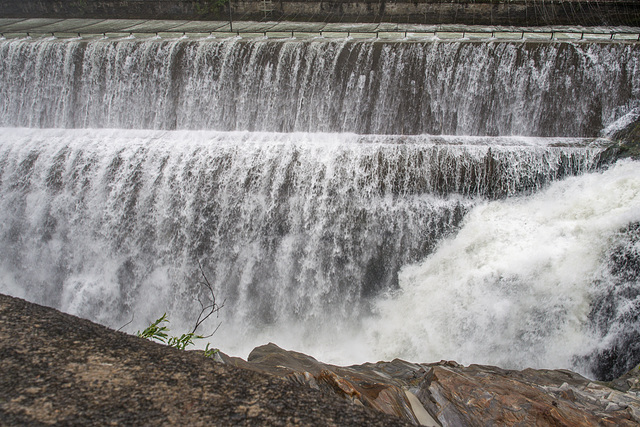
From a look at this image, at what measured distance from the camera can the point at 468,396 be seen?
16.9 feet

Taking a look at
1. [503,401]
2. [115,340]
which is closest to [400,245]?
[503,401]

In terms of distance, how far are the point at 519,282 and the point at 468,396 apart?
4173 mm

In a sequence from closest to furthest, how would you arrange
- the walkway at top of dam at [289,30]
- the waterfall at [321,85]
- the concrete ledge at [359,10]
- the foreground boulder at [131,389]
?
the foreground boulder at [131,389]
the waterfall at [321,85]
the walkway at top of dam at [289,30]
the concrete ledge at [359,10]

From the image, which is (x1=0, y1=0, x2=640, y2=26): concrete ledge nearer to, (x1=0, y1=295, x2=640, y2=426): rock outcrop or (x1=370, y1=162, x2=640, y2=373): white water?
(x1=370, y1=162, x2=640, y2=373): white water

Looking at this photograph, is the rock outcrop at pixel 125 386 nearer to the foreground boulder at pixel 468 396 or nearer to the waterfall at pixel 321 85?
the foreground boulder at pixel 468 396

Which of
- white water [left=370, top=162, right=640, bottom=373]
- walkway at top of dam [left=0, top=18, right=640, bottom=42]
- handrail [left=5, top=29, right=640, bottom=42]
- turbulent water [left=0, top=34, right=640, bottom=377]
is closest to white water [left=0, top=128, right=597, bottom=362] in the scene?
turbulent water [left=0, top=34, right=640, bottom=377]

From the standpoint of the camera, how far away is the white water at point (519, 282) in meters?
8.23

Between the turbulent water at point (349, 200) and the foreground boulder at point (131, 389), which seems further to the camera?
the turbulent water at point (349, 200)

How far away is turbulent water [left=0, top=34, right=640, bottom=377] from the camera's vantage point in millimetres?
8883

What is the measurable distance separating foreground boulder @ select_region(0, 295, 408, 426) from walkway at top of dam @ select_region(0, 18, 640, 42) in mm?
12718

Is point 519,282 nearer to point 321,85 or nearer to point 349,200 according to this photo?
point 349,200

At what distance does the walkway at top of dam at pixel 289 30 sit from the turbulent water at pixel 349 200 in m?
2.22

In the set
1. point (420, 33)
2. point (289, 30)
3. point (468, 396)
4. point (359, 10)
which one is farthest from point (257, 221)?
point (359, 10)

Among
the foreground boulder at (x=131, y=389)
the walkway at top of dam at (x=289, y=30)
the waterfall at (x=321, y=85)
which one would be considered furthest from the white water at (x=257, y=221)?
the foreground boulder at (x=131, y=389)
